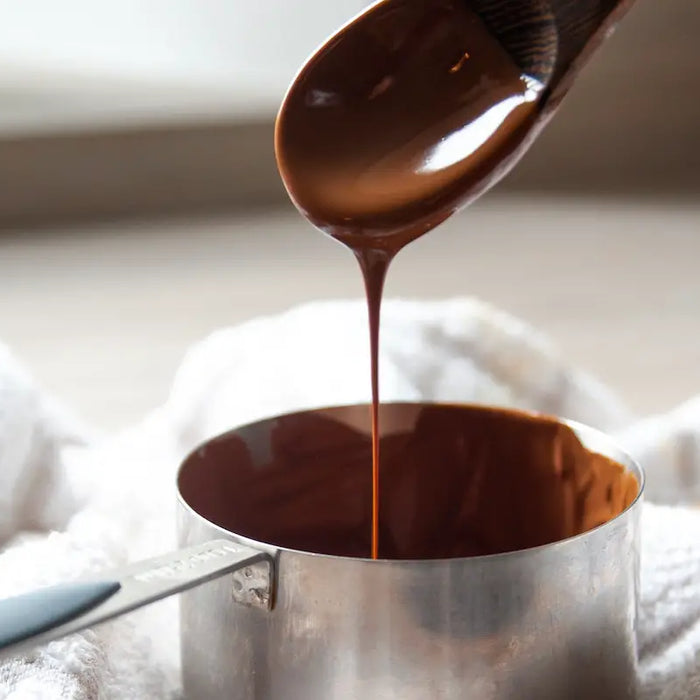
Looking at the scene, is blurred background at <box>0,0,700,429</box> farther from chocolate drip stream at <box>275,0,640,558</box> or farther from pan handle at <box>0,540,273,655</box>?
pan handle at <box>0,540,273,655</box>

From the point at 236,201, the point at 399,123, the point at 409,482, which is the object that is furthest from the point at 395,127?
the point at 236,201

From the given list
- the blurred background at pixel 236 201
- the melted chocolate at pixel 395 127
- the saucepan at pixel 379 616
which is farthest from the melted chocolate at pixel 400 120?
the blurred background at pixel 236 201

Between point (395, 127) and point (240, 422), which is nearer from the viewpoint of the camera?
point (395, 127)

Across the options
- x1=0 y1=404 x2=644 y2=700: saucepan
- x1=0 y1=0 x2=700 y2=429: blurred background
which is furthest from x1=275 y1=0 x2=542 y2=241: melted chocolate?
x1=0 y1=0 x2=700 y2=429: blurred background

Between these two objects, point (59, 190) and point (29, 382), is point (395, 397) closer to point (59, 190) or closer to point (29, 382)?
point (29, 382)

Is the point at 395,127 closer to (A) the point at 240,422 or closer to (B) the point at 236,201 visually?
(A) the point at 240,422

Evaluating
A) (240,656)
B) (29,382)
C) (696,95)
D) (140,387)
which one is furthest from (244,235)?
(240,656)
